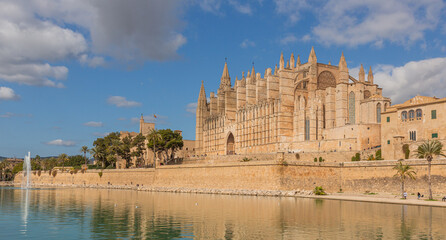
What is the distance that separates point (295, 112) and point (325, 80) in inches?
266

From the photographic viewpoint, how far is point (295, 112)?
64.0 meters

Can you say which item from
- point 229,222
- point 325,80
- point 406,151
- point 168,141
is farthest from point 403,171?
point 168,141

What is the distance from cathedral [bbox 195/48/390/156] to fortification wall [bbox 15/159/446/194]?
282 inches

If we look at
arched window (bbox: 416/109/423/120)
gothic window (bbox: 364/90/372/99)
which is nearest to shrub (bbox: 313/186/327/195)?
arched window (bbox: 416/109/423/120)

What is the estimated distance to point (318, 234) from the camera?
20453 mm

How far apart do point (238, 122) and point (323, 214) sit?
50066 millimetres

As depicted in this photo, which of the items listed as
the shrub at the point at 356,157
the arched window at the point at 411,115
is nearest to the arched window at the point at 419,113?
the arched window at the point at 411,115

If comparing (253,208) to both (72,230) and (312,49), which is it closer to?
(72,230)

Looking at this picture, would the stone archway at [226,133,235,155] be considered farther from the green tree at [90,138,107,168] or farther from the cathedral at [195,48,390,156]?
the green tree at [90,138,107,168]

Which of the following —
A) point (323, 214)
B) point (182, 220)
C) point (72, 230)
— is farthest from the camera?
point (323, 214)

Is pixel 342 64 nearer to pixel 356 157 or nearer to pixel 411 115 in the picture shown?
pixel 356 157

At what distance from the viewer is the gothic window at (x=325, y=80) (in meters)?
65.2

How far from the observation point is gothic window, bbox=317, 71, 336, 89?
6519 cm

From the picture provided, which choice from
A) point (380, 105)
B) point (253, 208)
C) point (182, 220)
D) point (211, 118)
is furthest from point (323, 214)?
point (211, 118)
